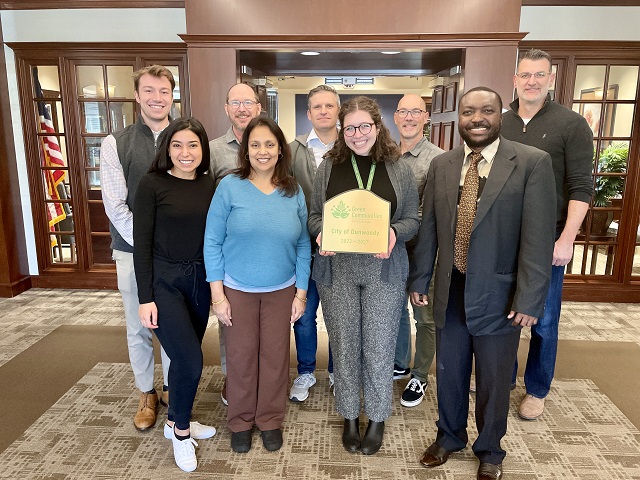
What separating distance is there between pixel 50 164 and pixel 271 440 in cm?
374

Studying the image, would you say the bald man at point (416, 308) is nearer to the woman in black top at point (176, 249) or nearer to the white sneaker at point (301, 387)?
the white sneaker at point (301, 387)

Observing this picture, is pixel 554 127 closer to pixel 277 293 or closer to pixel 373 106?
pixel 373 106

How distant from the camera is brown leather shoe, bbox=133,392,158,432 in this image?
234 cm

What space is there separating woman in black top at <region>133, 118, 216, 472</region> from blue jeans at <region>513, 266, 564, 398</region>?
170 centimetres

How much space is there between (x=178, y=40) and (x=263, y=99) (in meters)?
0.89

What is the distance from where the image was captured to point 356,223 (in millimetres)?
1829

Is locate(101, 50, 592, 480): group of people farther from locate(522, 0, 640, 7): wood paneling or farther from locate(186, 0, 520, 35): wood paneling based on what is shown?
locate(522, 0, 640, 7): wood paneling

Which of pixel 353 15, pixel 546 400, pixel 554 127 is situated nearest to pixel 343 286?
pixel 554 127

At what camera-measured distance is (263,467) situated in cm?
207

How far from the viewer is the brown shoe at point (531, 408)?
245 centimetres

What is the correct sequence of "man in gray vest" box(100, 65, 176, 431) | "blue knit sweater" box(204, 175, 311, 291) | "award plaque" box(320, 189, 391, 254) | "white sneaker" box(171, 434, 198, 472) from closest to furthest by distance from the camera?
"award plaque" box(320, 189, 391, 254) < "blue knit sweater" box(204, 175, 311, 291) < "white sneaker" box(171, 434, 198, 472) < "man in gray vest" box(100, 65, 176, 431)

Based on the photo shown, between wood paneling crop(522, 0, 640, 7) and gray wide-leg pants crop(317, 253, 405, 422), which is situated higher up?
wood paneling crop(522, 0, 640, 7)

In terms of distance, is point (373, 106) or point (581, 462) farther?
point (581, 462)

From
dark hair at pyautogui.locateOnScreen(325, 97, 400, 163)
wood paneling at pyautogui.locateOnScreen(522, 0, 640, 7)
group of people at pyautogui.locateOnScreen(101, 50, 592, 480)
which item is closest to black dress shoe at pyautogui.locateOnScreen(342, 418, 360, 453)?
group of people at pyautogui.locateOnScreen(101, 50, 592, 480)
